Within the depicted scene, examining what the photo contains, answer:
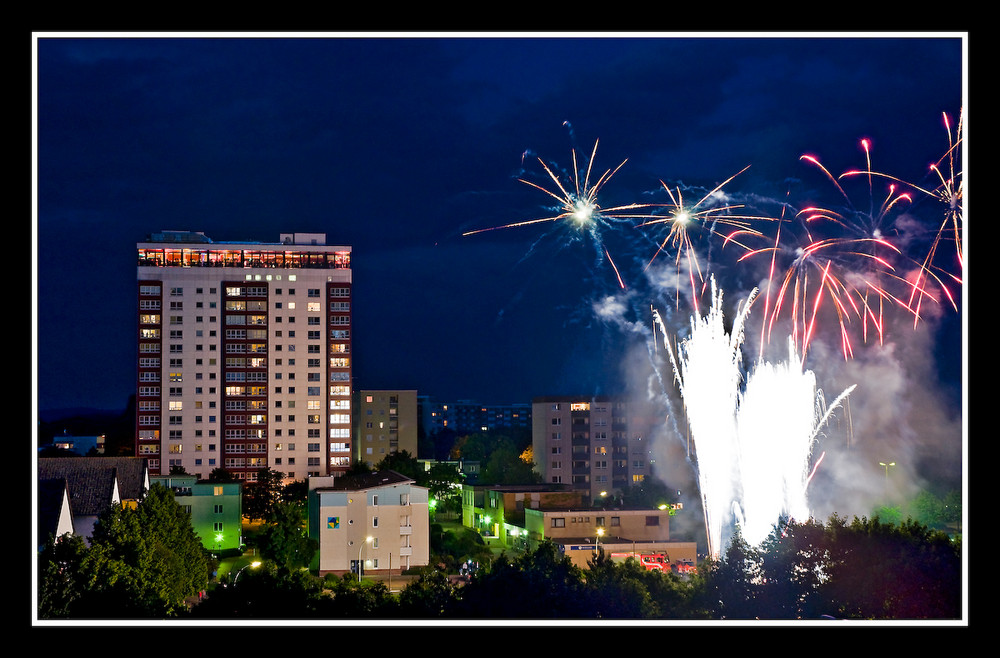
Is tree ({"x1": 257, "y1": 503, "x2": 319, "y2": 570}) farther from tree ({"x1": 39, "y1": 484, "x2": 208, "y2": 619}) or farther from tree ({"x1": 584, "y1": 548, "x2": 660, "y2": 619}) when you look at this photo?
tree ({"x1": 584, "y1": 548, "x2": 660, "y2": 619})

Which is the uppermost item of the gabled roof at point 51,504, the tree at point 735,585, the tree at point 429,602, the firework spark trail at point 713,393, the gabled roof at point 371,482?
the firework spark trail at point 713,393

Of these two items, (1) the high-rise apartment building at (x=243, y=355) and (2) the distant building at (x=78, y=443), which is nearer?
(1) the high-rise apartment building at (x=243, y=355)

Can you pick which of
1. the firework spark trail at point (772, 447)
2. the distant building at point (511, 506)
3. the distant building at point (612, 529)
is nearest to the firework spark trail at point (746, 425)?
the firework spark trail at point (772, 447)

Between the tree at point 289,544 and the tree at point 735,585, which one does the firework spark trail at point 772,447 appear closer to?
the tree at point 735,585

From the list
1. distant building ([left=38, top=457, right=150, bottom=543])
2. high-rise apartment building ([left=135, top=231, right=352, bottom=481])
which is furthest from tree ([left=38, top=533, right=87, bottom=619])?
high-rise apartment building ([left=135, top=231, right=352, bottom=481])

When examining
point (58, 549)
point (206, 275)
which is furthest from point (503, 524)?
point (206, 275)
